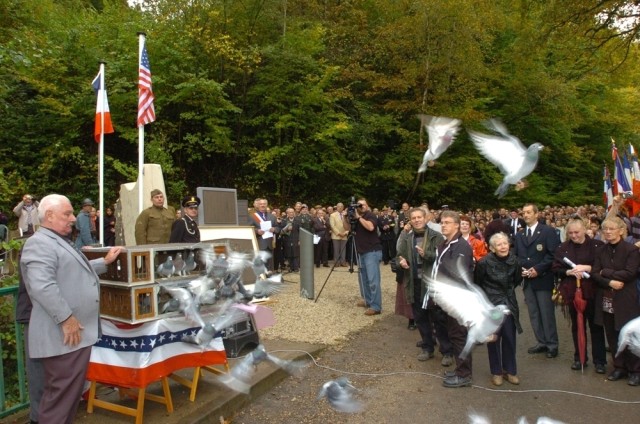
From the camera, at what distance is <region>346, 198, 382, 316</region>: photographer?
8453 millimetres

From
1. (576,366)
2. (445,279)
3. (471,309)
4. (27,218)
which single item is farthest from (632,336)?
(27,218)

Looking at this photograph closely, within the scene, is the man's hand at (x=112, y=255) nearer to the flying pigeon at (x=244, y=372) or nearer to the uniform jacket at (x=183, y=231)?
the flying pigeon at (x=244, y=372)

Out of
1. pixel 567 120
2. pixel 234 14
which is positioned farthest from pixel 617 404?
pixel 567 120

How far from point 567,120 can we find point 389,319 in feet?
66.8

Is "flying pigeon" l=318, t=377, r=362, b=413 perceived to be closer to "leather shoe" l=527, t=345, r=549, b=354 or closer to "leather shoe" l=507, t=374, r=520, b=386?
"leather shoe" l=507, t=374, r=520, b=386

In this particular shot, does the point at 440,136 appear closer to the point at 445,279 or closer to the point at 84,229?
the point at 445,279

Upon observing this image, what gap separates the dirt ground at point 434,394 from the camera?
4605 mm

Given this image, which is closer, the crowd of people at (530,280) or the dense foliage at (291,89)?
the crowd of people at (530,280)

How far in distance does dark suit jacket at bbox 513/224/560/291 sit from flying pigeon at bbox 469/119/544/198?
5.56 feet

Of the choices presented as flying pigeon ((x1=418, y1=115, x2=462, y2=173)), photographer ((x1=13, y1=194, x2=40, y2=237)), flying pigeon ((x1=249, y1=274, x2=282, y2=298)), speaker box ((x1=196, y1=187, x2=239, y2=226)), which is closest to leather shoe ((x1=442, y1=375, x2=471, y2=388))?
flying pigeon ((x1=249, y1=274, x2=282, y2=298))

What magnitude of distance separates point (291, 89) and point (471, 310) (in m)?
17.0

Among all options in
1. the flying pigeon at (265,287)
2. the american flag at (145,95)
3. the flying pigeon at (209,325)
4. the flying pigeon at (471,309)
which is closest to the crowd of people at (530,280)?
the flying pigeon at (471,309)

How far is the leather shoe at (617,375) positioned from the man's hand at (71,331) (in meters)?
5.47

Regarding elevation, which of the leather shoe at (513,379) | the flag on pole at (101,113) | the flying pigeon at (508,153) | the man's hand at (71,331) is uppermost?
the flag on pole at (101,113)
